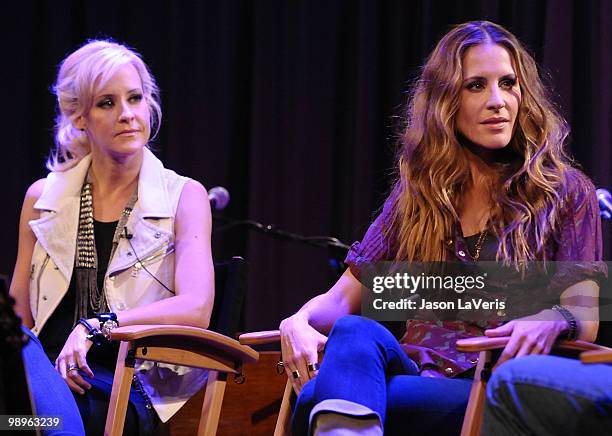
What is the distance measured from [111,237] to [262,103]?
166cm

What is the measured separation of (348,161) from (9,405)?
2.91m

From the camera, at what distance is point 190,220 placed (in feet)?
9.13

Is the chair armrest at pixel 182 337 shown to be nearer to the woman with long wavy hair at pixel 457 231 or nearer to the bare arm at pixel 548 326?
the woman with long wavy hair at pixel 457 231

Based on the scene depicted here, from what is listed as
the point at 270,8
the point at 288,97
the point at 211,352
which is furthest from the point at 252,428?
the point at 270,8

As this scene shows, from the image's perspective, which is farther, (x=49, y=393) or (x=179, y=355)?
(x=179, y=355)

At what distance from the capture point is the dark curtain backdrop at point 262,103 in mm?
4242

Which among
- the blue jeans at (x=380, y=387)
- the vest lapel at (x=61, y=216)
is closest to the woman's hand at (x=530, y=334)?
the blue jeans at (x=380, y=387)

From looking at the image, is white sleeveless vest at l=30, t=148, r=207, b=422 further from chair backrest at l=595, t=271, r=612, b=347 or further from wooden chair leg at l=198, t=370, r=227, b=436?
chair backrest at l=595, t=271, r=612, b=347

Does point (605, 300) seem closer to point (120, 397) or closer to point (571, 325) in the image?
point (571, 325)

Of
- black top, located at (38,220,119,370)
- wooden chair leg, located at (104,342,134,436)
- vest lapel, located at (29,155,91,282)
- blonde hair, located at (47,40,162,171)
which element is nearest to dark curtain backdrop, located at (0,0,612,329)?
blonde hair, located at (47,40,162,171)

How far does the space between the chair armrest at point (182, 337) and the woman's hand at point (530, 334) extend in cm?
73

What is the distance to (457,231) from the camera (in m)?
2.41

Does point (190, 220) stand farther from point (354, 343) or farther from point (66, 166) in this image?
A: point (354, 343)

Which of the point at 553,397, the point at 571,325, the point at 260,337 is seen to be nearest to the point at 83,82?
the point at 260,337
